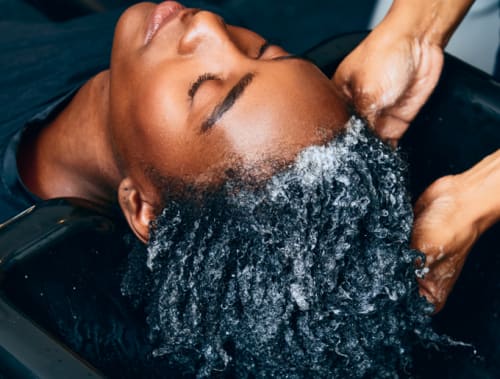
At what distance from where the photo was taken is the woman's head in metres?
0.81

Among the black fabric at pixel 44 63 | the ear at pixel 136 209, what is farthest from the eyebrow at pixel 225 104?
the black fabric at pixel 44 63

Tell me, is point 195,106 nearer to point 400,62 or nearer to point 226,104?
point 226,104

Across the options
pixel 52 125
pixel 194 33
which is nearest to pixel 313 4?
pixel 52 125

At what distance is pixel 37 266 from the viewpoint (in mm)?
893

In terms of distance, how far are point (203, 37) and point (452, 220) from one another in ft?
1.32

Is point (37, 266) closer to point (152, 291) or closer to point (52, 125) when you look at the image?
point (152, 291)

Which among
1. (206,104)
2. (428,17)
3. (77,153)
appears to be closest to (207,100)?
(206,104)

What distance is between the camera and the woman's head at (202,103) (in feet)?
2.66

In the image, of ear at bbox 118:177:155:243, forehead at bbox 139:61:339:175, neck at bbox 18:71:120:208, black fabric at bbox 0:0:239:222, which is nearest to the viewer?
forehead at bbox 139:61:339:175

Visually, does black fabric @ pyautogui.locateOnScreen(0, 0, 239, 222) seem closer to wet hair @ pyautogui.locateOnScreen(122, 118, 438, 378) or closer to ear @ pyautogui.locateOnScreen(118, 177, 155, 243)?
ear @ pyautogui.locateOnScreen(118, 177, 155, 243)

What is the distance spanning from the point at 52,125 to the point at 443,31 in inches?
25.4

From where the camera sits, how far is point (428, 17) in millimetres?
1088

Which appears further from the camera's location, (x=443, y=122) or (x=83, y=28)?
(x=83, y=28)

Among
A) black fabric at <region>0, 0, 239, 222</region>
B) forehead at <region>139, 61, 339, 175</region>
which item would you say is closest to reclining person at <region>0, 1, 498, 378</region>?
forehead at <region>139, 61, 339, 175</region>
